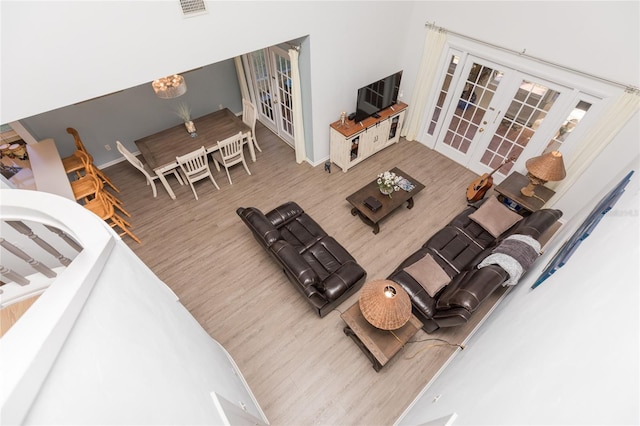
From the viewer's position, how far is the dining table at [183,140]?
485 cm

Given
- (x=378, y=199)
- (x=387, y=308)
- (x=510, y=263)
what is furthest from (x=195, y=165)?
(x=510, y=263)

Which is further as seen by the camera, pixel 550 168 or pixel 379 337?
pixel 550 168

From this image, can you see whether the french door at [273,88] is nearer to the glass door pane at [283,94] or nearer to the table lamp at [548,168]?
the glass door pane at [283,94]

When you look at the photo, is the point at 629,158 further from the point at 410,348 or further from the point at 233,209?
the point at 233,209

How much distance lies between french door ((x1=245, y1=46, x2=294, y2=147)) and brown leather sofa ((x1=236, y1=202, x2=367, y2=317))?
2380 millimetres

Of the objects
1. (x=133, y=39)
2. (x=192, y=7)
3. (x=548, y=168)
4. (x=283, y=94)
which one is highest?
(x=192, y=7)

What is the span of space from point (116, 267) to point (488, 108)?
A: 18.0 ft

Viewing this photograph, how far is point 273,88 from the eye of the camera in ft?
18.3

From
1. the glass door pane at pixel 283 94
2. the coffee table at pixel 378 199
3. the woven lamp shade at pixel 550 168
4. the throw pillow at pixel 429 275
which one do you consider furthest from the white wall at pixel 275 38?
the throw pillow at pixel 429 275

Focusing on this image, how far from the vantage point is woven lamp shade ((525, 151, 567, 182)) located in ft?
12.6

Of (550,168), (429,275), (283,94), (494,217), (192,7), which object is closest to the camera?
(192,7)

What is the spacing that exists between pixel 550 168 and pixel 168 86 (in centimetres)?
599

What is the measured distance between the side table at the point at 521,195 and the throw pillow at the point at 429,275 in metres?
1.83

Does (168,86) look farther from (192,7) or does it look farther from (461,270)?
(461,270)
